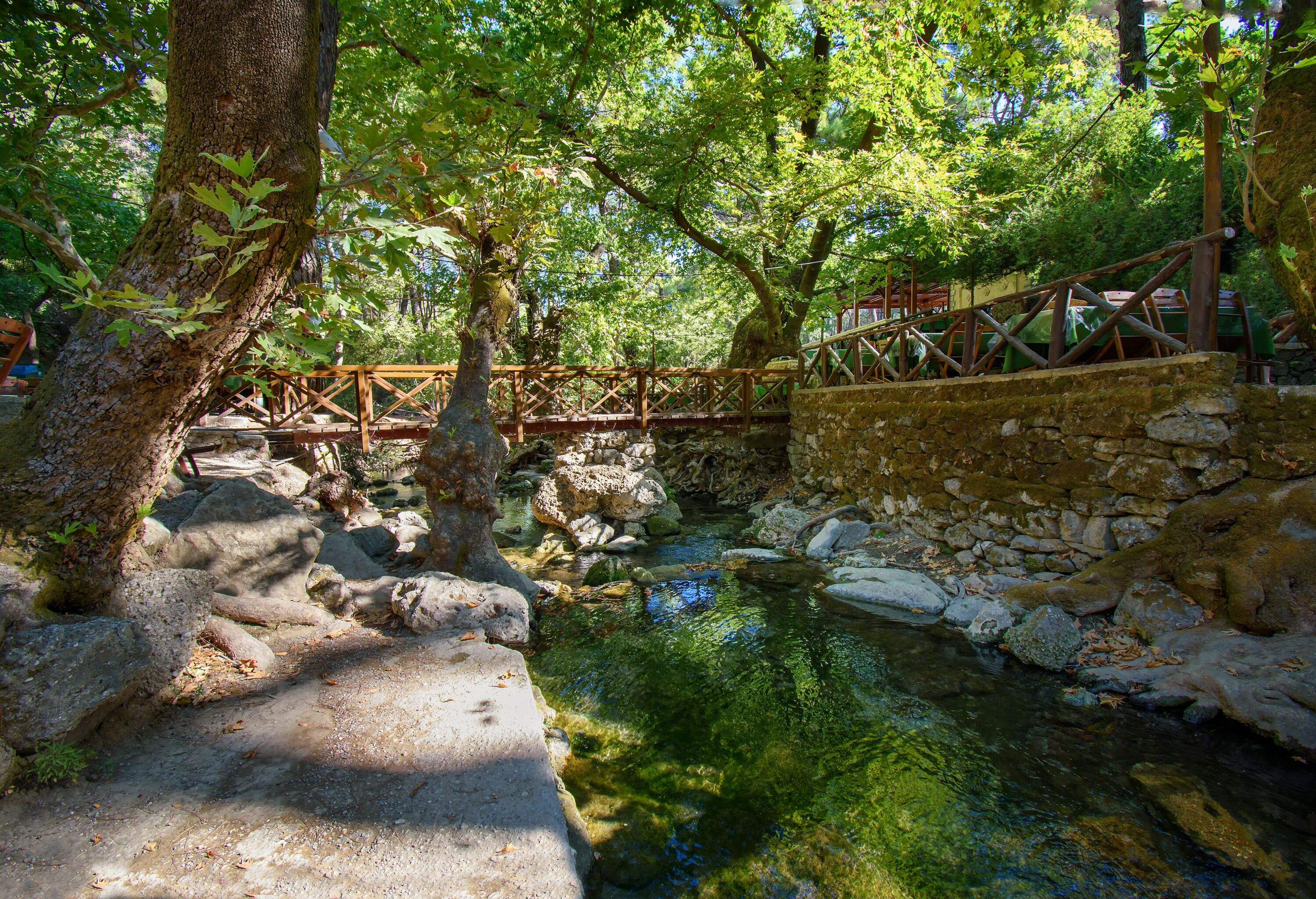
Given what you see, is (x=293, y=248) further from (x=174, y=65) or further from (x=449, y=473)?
(x=449, y=473)

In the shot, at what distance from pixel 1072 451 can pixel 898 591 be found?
1.95m

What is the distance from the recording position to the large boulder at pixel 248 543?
3.81 meters

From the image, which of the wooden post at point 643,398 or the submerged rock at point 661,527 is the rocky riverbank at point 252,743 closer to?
the submerged rock at point 661,527

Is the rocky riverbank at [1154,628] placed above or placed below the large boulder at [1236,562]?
below

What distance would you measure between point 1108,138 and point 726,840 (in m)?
12.5

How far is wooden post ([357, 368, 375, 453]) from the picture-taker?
856 centimetres

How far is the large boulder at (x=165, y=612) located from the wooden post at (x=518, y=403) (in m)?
6.68

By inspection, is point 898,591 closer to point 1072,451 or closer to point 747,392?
point 1072,451

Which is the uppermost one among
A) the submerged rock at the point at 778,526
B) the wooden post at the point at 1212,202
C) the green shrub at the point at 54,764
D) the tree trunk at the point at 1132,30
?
the tree trunk at the point at 1132,30

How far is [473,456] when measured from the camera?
5.61 meters

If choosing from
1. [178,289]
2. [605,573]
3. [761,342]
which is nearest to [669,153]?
[761,342]

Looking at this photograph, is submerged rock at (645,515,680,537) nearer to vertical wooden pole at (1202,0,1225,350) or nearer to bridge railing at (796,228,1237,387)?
bridge railing at (796,228,1237,387)

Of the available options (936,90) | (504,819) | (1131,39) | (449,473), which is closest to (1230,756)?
(504,819)

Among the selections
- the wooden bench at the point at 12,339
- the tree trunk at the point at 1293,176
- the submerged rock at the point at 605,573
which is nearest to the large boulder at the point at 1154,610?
the tree trunk at the point at 1293,176
